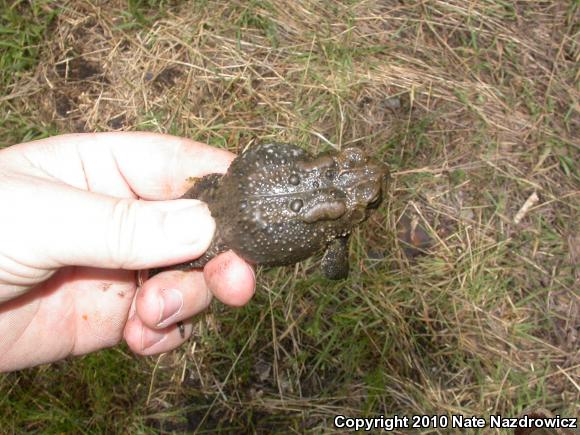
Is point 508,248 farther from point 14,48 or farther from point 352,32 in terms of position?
point 14,48

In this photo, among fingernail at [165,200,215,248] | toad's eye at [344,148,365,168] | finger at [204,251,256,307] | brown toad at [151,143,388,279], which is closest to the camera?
fingernail at [165,200,215,248]

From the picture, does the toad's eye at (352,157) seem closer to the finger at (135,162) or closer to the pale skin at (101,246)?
the pale skin at (101,246)

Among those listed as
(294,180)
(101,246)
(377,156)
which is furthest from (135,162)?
(377,156)

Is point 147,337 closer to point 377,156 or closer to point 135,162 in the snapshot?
point 135,162

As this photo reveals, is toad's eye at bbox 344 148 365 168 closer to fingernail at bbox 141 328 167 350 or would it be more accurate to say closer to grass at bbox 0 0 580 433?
grass at bbox 0 0 580 433

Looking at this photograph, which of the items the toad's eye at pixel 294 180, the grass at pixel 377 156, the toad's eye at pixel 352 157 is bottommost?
the grass at pixel 377 156

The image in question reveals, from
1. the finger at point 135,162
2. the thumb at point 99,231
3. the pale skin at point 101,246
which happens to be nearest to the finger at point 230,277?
the pale skin at point 101,246

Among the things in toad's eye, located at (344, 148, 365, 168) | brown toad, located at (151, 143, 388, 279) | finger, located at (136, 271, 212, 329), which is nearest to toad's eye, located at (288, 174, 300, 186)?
brown toad, located at (151, 143, 388, 279)
